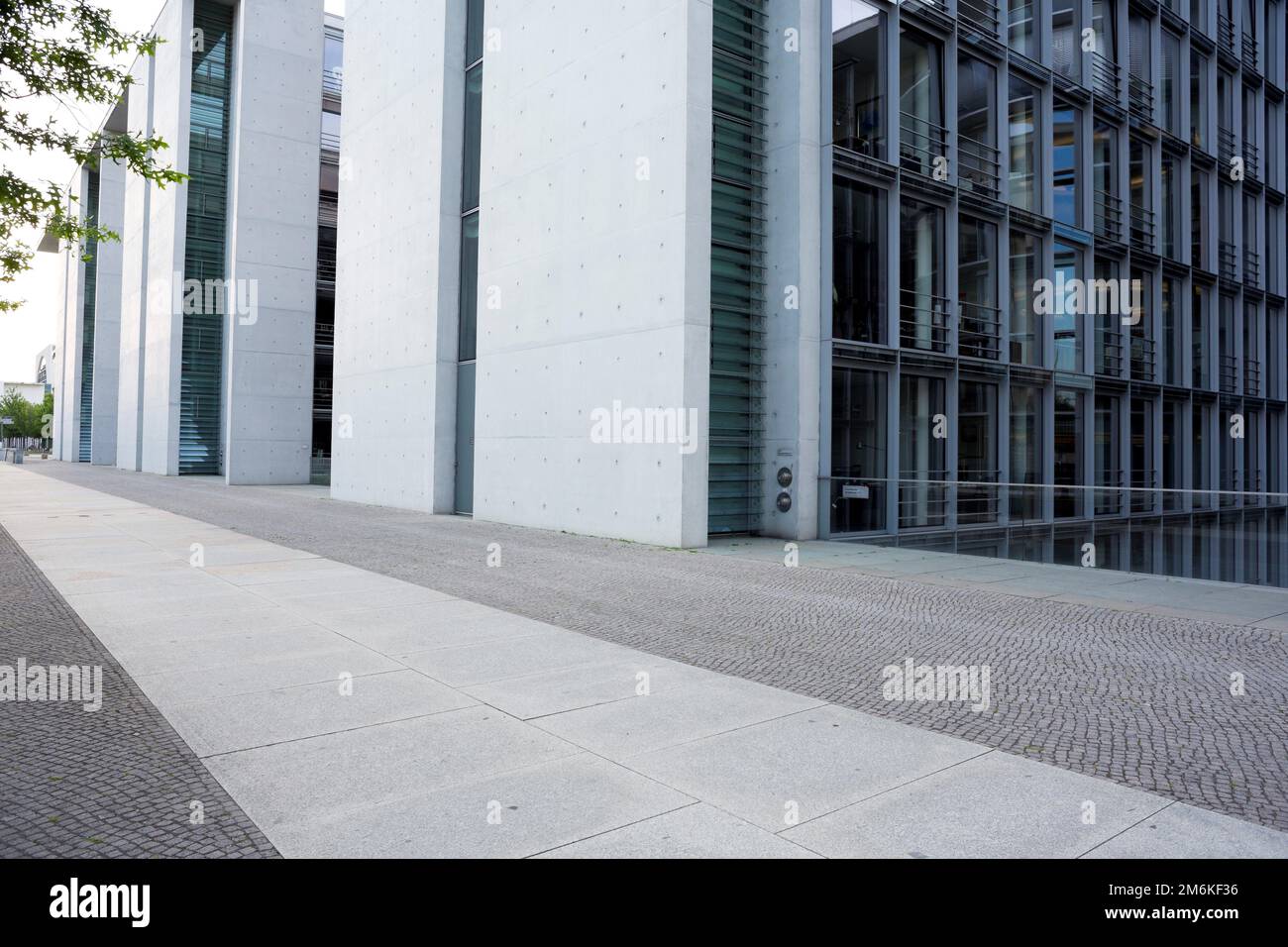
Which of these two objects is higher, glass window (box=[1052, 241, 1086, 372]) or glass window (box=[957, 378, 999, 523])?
glass window (box=[1052, 241, 1086, 372])

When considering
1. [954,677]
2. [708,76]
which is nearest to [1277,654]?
[954,677]

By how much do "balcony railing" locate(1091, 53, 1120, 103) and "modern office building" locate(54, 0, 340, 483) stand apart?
26913 millimetres

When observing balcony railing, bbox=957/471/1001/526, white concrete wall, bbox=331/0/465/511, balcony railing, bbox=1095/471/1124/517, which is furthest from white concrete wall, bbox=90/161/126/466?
balcony railing, bbox=1095/471/1124/517

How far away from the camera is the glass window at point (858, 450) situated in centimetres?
1541

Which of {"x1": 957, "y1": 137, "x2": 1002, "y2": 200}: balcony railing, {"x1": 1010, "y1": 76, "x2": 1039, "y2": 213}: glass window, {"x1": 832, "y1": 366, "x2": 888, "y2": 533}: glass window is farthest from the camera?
{"x1": 1010, "y1": 76, "x2": 1039, "y2": 213}: glass window

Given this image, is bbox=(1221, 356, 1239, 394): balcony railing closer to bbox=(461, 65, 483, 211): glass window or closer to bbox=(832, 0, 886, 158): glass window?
bbox=(832, 0, 886, 158): glass window

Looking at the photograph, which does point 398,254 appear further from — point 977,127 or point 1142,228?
point 1142,228

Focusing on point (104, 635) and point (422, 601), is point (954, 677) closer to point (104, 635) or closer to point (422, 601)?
point (422, 601)

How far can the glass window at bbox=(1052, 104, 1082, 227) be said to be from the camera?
19.9 m

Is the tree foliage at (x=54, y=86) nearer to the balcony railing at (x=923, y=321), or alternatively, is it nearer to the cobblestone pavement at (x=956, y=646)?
the cobblestone pavement at (x=956, y=646)

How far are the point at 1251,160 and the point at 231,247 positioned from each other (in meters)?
34.1

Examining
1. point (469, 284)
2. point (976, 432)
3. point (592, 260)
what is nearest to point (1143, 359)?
point (976, 432)

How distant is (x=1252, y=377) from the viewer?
85.1 feet

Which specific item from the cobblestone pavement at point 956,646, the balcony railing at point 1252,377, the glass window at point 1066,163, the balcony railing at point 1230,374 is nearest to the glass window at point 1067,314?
the glass window at point 1066,163
